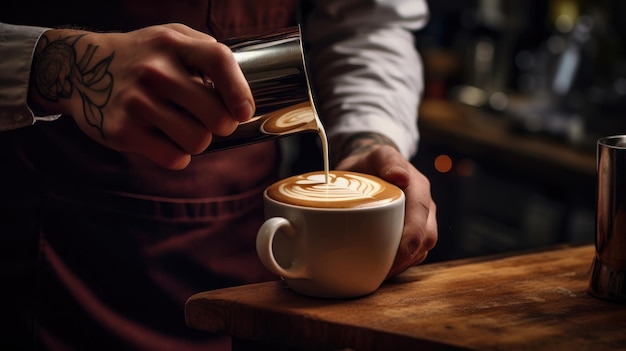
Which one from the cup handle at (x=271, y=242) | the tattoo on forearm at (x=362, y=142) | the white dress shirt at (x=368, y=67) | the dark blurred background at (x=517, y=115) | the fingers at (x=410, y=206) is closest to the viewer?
the cup handle at (x=271, y=242)

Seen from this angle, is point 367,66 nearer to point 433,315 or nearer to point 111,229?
point 111,229

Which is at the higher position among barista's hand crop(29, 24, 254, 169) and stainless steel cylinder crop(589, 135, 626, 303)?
barista's hand crop(29, 24, 254, 169)

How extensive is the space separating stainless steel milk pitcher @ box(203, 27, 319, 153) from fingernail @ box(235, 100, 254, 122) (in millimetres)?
62

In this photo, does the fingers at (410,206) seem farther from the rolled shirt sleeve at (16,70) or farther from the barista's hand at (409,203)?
the rolled shirt sleeve at (16,70)

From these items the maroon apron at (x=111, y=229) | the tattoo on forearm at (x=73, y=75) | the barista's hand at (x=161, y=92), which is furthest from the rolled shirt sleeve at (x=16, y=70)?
the maroon apron at (x=111, y=229)

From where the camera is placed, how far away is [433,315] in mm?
965

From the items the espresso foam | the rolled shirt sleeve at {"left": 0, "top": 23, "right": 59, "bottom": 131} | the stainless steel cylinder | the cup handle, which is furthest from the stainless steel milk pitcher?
the stainless steel cylinder

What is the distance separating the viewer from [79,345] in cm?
142

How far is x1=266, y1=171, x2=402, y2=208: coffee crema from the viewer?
39.7 inches

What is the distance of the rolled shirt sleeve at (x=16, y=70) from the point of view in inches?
42.5

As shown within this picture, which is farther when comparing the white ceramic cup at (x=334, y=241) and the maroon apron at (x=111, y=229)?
the maroon apron at (x=111, y=229)

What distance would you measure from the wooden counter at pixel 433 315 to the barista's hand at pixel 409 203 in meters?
0.04

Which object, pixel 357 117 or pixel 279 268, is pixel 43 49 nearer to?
pixel 279 268

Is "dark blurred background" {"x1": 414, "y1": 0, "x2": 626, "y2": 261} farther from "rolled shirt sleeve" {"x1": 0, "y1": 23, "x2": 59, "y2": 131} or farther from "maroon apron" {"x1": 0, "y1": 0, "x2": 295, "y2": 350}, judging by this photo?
"rolled shirt sleeve" {"x1": 0, "y1": 23, "x2": 59, "y2": 131}
